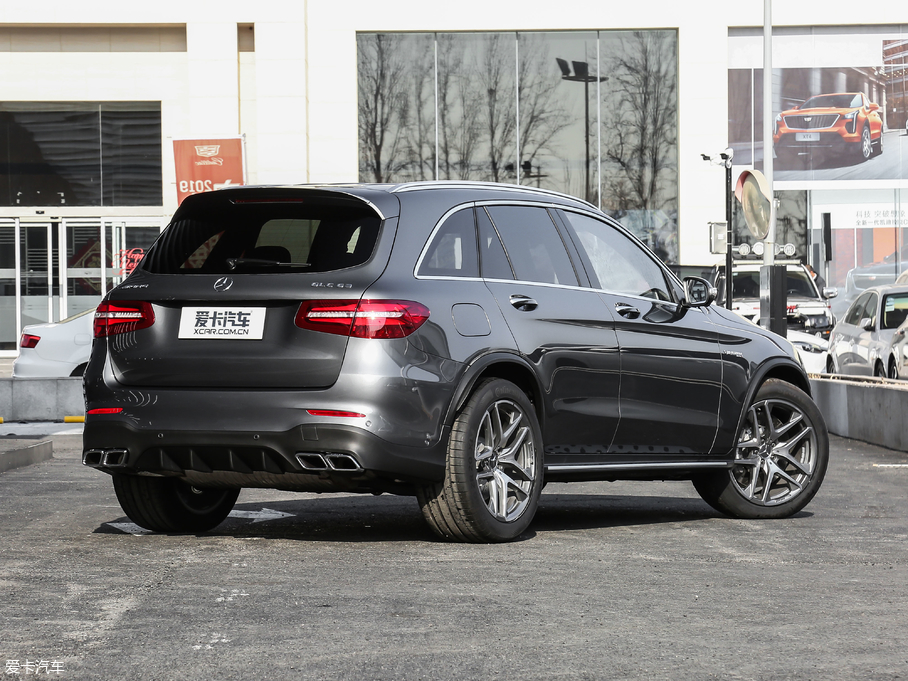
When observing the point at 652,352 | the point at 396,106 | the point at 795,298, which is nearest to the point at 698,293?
the point at 652,352

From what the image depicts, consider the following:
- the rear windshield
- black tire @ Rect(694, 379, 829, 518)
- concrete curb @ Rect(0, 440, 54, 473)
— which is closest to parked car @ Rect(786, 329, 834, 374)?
concrete curb @ Rect(0, 440, 54, 473)

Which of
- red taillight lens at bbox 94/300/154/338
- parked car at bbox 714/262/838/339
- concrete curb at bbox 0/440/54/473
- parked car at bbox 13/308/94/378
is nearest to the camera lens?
red taillight lens at bbox 94/300/154/338

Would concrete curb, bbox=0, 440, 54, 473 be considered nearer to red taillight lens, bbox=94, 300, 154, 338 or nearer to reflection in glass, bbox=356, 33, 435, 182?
red taillight lens, bbox=94, 300, 154, 338

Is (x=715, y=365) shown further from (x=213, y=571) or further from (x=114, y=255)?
(x=114, y=255)

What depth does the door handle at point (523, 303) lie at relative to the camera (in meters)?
6.80

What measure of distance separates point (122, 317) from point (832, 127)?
96.3 ft

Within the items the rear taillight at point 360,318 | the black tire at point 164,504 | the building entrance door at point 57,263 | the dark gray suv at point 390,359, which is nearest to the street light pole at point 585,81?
the building entrance door at point 57,263

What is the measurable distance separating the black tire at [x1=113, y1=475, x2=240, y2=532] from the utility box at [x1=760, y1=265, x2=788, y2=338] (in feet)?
40.9

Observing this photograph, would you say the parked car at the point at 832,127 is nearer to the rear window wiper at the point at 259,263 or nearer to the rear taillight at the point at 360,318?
the rear window wiper at the point at 259,263

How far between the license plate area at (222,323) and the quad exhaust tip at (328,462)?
564mm

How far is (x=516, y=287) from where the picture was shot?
6887mm

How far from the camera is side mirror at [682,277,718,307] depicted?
7.95 meters

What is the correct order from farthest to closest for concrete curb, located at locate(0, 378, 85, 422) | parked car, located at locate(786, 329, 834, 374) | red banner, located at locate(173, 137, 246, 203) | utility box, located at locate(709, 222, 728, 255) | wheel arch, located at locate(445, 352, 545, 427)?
red banner, located at locate(173, 137, 246, 203) → utility box, located at locate(709, 222, 728, 255) → parked car, located at locate(786, 329, 834, 374) → concrete curb, located at locate(0, 378, 85, 422) → wheel arch, located at locate(445, 352, 545, 427)

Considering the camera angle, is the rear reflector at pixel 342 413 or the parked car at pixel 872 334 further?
the parked car at pixel 872 334
